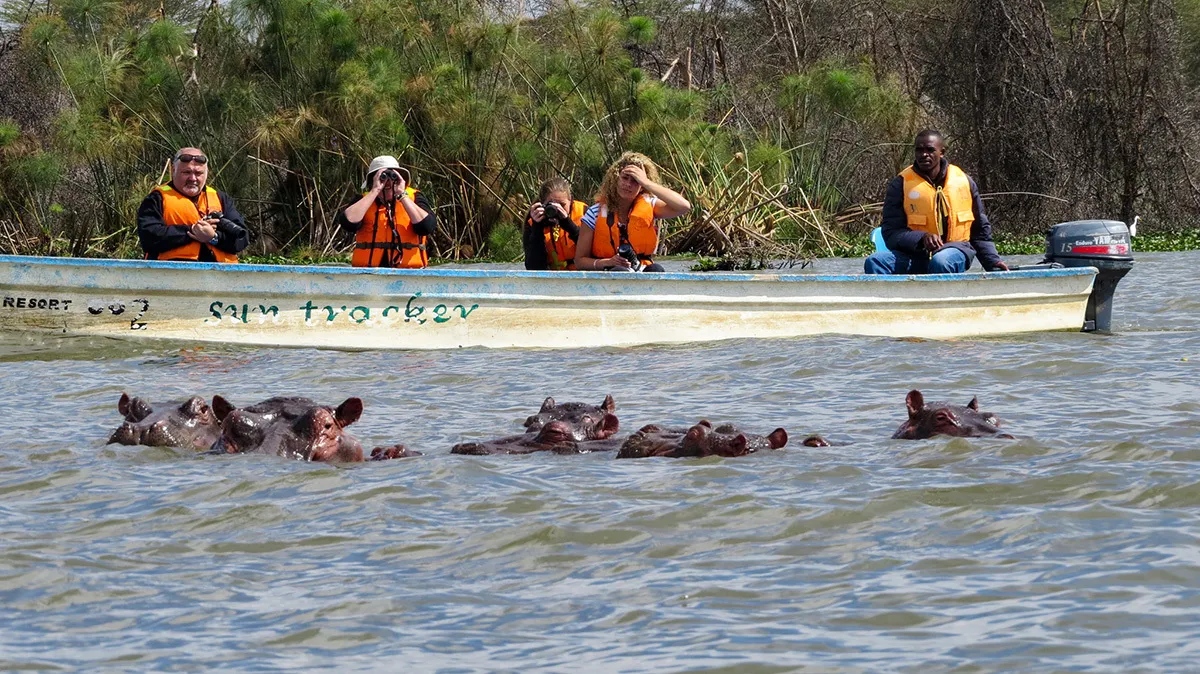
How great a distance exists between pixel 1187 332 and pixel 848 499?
5833 millimetres

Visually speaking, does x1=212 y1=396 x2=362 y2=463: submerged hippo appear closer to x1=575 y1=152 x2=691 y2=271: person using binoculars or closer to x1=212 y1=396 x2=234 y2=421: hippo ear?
x1=212 y1=396 x2=234 y2=421: hippo ear

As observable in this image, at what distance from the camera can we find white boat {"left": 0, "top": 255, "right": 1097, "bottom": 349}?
9875mm

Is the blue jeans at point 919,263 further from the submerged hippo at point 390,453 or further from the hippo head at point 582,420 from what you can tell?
the submerged hippo at point 390,453

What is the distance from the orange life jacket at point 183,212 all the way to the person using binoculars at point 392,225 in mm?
931

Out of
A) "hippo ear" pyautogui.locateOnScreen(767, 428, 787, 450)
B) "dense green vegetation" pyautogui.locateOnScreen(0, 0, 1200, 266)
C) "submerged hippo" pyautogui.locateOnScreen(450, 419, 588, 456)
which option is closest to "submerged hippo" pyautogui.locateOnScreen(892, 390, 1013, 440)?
"hippo ear" pyautogui.locateOnScreen(767, 428, 787, 450)

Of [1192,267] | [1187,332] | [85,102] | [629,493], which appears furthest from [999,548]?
[85,102]

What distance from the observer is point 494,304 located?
395 inches

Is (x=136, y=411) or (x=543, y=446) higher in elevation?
(x=136, y=411)

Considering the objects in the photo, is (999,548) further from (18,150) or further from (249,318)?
(18,150)

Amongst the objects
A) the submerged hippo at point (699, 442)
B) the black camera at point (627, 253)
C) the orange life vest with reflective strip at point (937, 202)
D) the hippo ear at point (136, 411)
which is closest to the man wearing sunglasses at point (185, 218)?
the black camera at point (627, 253)

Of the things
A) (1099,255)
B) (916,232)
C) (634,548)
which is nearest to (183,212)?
(916,232)

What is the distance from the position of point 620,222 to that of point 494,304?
1124 millimetres

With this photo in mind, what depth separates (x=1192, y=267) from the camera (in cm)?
1491

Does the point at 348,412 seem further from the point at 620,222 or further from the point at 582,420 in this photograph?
the point at 620,222
